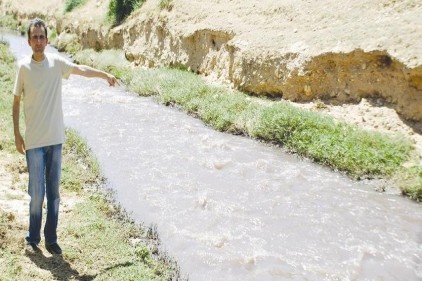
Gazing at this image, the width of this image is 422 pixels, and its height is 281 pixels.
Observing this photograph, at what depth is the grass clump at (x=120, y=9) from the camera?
25886 millimetres

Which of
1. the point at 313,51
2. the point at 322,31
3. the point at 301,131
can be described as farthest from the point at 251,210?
the point at 322,31

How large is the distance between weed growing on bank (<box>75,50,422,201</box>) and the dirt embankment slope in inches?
32.2

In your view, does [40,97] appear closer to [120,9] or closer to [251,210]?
[251,210]

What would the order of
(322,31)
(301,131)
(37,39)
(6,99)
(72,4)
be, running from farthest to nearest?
(72,4)
(322,31)
(6,99)
(301,131)
(37,39)

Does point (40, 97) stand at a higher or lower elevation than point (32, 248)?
higher

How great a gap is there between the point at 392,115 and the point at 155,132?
641 cm

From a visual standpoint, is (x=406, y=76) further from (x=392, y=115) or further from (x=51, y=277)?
(x=51, y=277)

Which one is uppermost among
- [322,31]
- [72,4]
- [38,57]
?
[72,4]

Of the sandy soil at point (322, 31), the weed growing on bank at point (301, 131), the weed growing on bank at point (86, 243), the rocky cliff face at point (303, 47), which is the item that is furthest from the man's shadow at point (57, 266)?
the rocky cliff face at point (303, 47)

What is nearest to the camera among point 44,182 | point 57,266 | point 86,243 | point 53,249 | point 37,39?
point 37,39

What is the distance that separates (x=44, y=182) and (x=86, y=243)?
125cm

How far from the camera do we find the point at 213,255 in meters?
6.59

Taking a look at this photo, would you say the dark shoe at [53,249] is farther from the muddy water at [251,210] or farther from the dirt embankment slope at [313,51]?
the dirt embankment slope at [313,51]

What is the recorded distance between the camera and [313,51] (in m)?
13.4
